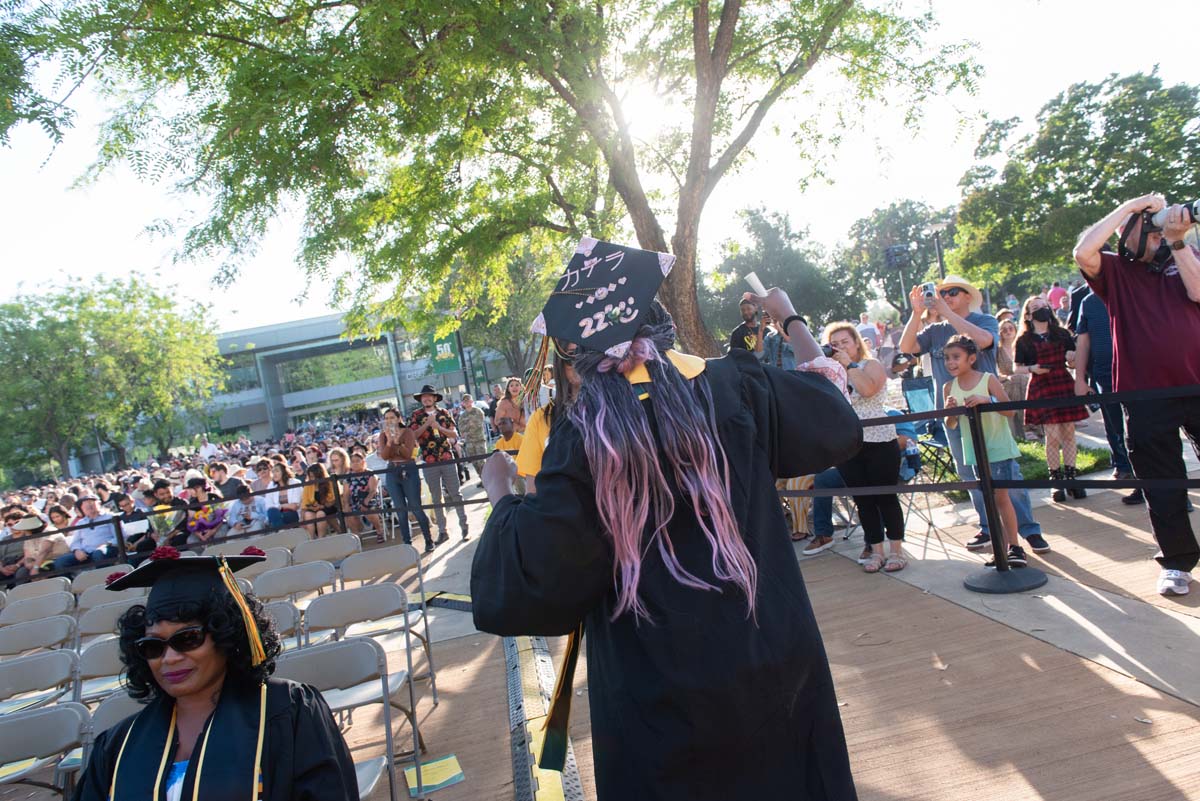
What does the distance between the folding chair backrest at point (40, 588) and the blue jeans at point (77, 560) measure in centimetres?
203

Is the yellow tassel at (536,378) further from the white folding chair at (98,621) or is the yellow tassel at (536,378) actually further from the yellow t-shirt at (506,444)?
the white folding chair at (98,621)

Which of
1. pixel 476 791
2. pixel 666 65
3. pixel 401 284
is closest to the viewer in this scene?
pixel 476 791

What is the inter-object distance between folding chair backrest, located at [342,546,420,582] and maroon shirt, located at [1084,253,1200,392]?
4.77 m

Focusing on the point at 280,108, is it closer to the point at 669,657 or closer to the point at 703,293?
the point at 669,657

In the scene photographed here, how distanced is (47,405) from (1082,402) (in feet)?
134

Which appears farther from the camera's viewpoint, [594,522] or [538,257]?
[538,257]

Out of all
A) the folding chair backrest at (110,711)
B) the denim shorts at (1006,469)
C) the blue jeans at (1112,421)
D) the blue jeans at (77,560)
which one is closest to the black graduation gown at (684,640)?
the folding chair backrest at (110,711)

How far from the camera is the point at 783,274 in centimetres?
3791

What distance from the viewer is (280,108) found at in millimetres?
6836

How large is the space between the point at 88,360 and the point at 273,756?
3894 cm

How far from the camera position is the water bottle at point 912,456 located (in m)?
6.85

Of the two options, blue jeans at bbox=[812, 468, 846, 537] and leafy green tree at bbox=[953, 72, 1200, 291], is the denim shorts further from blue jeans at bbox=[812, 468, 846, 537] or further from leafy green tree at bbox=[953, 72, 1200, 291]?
leafy green tree at bbox=[953, 72, 1200, 291]

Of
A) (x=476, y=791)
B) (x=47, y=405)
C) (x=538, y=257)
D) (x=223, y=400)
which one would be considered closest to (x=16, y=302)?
(x=47, y=405)

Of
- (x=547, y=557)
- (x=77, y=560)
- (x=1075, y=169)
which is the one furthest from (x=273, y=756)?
(x=1075, y=169)
